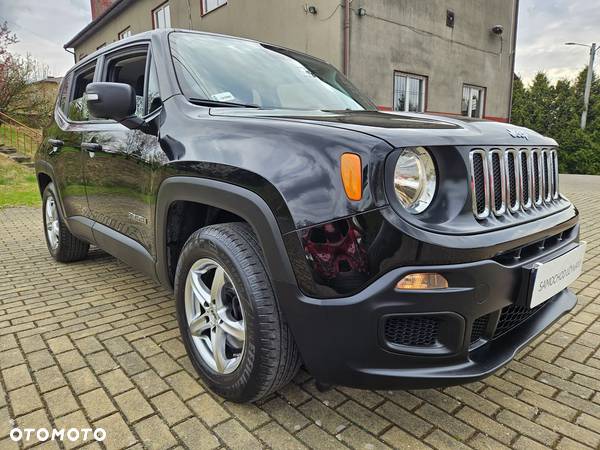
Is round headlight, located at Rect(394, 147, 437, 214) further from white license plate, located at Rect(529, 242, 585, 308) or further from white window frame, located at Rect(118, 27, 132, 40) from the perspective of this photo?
white window frame, located at Rect(118, 27, 132, 40)

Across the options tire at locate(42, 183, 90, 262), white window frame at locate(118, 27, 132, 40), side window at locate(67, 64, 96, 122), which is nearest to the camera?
side window at locate(67, 64, 96, 122)

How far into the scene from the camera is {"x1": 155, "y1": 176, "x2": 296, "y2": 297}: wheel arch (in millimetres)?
1654

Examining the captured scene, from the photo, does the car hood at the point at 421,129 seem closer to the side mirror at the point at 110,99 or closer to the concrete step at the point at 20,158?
the side mirror at the point at 110,99

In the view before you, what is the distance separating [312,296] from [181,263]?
2.70 ft

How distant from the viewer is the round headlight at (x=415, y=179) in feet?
5.14

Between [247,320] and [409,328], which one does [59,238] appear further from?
[409,328]

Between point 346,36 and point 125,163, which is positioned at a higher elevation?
point 346,36

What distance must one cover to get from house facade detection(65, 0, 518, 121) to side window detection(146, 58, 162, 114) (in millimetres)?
5810

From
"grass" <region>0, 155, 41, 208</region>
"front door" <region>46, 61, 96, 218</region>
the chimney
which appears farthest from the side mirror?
the chimney

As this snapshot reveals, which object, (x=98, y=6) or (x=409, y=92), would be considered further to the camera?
(x=98, y=6)

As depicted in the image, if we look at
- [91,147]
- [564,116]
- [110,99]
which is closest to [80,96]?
[91,147]

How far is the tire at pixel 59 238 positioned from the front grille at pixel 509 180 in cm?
357

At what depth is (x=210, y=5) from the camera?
42.7ft

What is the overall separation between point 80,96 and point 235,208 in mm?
2725
